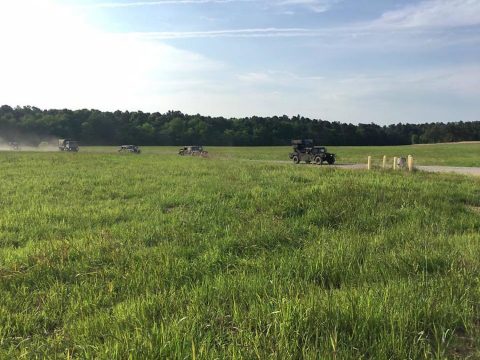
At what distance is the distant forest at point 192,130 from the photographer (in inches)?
4993

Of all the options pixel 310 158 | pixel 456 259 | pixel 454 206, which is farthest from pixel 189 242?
pixel 310 158

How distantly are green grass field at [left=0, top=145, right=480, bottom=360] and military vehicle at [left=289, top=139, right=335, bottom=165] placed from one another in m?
30.5

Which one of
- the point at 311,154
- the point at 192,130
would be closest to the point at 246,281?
the point at 311,154

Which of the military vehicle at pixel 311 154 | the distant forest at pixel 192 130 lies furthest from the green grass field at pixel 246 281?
the distant forest at pixel 192 130

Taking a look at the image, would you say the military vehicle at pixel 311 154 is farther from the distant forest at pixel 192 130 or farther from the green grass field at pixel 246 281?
the distant forest at pixel 192 130

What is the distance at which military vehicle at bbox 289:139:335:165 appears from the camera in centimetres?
4131

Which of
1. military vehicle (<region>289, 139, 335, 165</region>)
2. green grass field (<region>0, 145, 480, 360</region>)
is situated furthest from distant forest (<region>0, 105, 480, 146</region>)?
green grass field (<region>0, 145, 480, 360</region>)

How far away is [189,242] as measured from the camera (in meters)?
7.46

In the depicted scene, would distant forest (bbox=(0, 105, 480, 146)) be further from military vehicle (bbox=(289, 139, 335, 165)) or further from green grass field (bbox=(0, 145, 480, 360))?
green grass field (bbox=(0, 145, 480, 360))

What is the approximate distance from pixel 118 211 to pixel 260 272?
6.38 metres

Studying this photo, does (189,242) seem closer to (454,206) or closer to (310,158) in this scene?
(454,206)

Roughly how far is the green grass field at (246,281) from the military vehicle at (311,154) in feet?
100.0

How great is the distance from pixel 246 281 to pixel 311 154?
1513 inches

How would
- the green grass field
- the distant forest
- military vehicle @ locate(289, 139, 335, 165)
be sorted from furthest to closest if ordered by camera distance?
the distant forest
military vehicle @ locate(289, 139, 335, 165)
the green grass field
